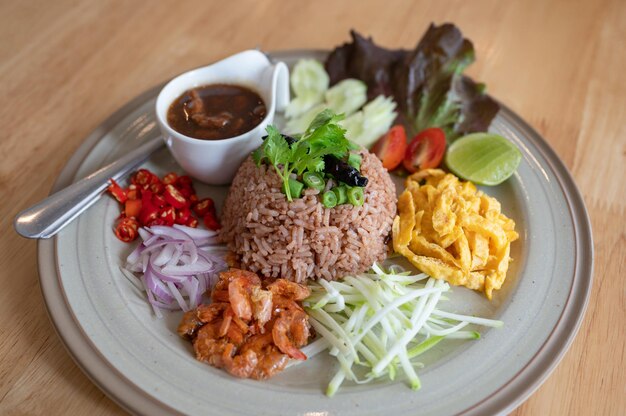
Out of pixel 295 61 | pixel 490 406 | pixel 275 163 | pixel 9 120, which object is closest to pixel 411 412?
pixel 490 406

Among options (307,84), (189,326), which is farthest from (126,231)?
(307,84)

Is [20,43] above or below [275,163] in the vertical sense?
below

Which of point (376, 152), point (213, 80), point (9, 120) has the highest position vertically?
point (213, 80)

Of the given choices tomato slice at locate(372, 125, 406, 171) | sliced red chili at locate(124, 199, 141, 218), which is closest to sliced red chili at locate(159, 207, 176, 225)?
sliced red chili at locate(124, 199, 141, 218)

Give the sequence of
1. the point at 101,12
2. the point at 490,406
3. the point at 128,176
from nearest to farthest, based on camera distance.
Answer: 1. the point at 490,406
2. the point at 128,176
3. the point at 101,12

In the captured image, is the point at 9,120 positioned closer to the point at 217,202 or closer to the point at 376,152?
the point at 217,202

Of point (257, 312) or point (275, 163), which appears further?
point (275, 163)
